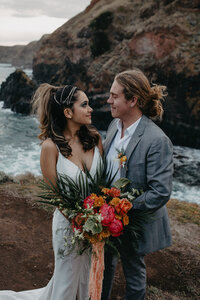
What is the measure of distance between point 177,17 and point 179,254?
68.5 feet

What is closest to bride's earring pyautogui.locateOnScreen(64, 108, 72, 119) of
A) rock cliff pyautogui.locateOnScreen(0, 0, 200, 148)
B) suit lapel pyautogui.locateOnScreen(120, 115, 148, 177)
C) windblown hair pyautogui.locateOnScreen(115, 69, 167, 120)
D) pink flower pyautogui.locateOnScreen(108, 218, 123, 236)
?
windblown hair pyautogui.locateOnScreen(115, 69, 167, 120)

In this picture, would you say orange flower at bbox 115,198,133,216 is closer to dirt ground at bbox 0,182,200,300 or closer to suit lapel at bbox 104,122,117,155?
suit lapel at bbox 104,122,117,155

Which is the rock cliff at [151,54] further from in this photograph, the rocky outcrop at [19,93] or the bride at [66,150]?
the bride at [66,150]

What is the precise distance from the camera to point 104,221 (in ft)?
7.75

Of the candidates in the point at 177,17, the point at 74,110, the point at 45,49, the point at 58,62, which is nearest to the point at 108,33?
the point at 177,17

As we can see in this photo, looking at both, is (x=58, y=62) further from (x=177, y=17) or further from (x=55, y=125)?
(x=55, y=125)

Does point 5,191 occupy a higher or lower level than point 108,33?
lower

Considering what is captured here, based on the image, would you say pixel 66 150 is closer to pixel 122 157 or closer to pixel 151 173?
pixel 122 157

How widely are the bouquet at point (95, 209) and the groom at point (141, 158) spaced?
0.16 m

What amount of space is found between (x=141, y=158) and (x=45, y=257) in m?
2.99

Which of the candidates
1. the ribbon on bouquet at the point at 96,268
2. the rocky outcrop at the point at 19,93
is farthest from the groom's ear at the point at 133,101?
the rocky outcrop at the point at 19,93

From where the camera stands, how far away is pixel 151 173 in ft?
8.99

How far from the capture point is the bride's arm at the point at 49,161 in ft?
9.67

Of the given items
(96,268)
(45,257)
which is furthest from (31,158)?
(96,268)
